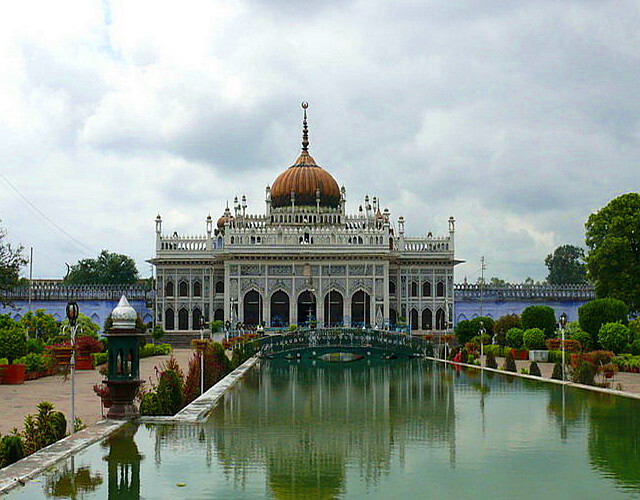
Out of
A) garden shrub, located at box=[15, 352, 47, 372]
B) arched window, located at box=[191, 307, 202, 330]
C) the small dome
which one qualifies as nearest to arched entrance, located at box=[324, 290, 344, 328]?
arched window, located at box=[191, 307, 202, 330]

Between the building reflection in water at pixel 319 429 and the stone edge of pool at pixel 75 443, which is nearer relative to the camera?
the stone edge of pool at pixel 75 443

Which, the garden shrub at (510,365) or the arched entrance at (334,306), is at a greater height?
the arched entrance at (334,306)

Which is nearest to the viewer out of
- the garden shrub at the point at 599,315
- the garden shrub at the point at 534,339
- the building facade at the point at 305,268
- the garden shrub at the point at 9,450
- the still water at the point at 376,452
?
the still water at the point at 376,452

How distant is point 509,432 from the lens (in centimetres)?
1219

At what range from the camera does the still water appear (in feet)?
27.7

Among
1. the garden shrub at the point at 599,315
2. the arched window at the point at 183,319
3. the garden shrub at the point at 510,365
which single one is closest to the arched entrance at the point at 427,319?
the arched window at the point at 183,319

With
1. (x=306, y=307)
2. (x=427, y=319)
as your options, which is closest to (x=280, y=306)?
(x=306, y=307)

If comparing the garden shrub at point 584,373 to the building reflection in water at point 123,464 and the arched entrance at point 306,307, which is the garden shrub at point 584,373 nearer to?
the building reflection in water at point 123,464

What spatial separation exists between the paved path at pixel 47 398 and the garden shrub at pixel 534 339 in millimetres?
13071

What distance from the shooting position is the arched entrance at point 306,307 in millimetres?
44719

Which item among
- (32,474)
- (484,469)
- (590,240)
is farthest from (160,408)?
(590,240)

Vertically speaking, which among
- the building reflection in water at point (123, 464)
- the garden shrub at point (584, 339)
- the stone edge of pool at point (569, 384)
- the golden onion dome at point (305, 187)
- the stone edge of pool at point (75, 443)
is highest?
the golden onion dome at point (305, 187)

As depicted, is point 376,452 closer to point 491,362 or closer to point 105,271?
point 491,362

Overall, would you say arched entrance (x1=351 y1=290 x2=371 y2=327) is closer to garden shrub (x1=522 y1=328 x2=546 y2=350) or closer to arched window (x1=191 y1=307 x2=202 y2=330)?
arched window (x1=191 y1=307 x2=202 y2=330)
